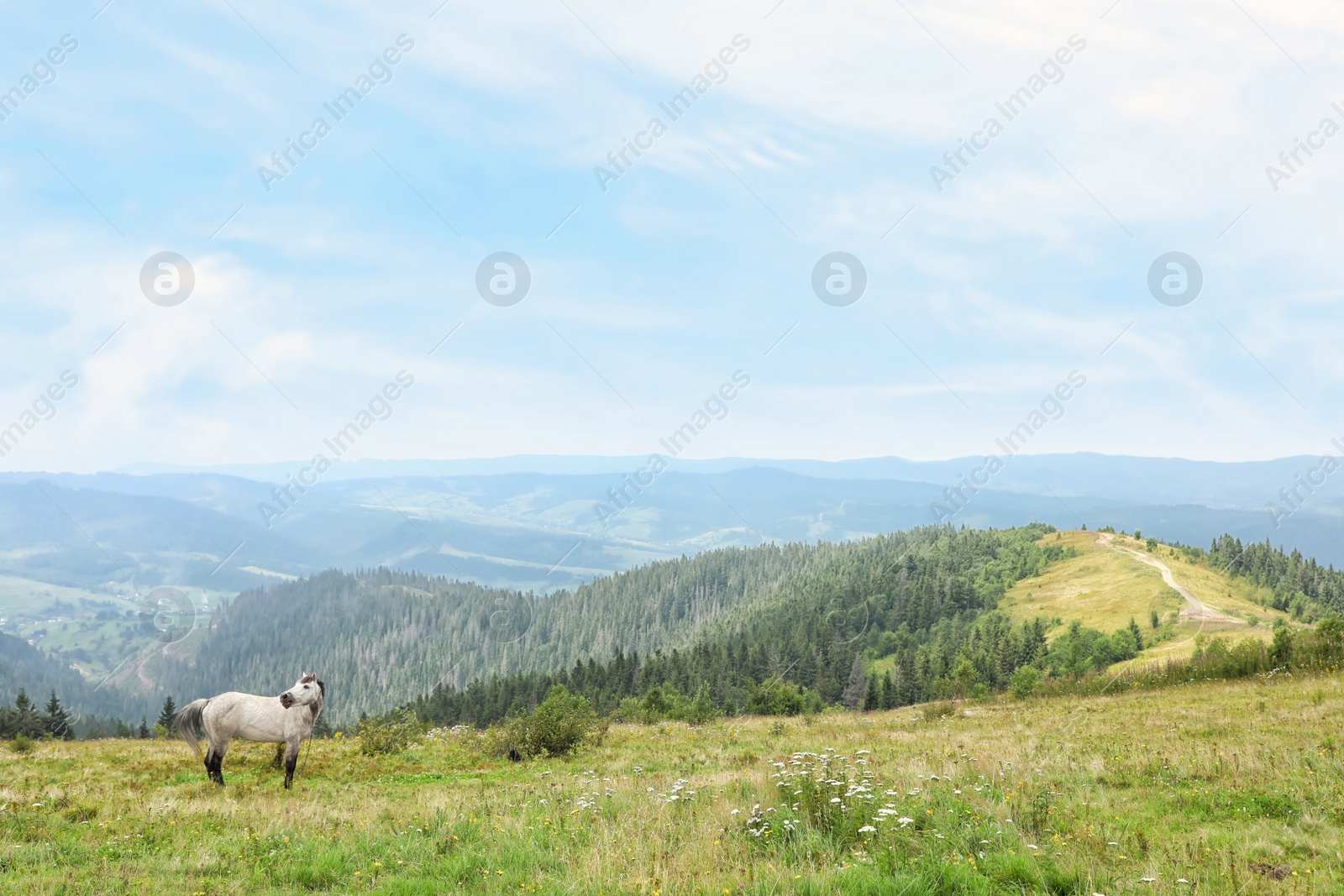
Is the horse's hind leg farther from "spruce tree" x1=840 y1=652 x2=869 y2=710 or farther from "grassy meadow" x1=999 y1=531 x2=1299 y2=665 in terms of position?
"spruce tree" x1=840 y1=652 x2=869 y2=710

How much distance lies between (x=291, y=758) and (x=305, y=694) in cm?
179

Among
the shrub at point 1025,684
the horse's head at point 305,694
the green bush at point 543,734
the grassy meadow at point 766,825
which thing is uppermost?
the horse's head at point 305,694

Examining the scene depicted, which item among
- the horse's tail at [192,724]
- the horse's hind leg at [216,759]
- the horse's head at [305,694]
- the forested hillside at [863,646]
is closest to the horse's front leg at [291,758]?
the horse's head at [305,694]

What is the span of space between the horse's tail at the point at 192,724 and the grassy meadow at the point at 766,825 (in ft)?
3.89

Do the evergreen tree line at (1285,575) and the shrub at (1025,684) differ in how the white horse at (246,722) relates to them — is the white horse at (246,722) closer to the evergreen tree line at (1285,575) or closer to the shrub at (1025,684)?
the shrub at (1025,684)

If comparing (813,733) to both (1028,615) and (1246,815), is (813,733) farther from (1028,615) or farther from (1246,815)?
(1028,615)

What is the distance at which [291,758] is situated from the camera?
1909cm

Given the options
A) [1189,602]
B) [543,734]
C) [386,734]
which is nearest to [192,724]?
[386,734]

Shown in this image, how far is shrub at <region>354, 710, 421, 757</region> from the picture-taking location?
25953 mm

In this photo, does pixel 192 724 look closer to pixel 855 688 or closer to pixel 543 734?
pixel 543 734

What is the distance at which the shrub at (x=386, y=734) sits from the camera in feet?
85.1

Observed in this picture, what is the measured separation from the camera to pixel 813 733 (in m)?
29.1

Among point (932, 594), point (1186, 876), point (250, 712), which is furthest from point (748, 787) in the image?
point (932, 594)

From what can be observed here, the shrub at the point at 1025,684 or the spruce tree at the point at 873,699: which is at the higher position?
the shrub at the point at 1025,684
